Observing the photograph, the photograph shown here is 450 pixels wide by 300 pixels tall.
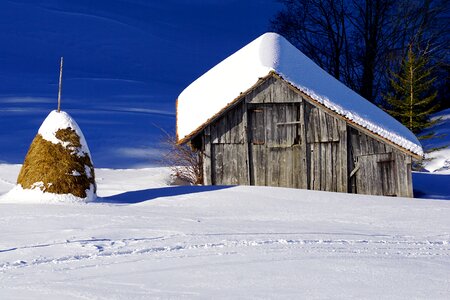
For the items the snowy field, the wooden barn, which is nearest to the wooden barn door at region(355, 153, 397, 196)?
the wooden barn

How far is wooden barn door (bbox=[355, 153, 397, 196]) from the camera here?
74.0 feet

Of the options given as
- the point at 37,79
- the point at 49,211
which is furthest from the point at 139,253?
the point at 37,79

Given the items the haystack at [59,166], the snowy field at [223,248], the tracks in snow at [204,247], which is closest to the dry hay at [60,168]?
the haystack at [59,166]

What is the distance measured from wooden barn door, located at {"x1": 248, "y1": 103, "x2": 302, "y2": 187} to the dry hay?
6597mm

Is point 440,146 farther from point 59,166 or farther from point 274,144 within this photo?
point 59,166

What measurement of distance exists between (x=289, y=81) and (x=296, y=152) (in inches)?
80.4

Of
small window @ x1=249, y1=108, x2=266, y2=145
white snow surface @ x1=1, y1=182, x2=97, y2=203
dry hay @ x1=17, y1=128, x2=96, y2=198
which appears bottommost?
white snow surface @ x1=1, y1=182, x2=97, y2=203

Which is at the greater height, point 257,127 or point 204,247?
point 257,127

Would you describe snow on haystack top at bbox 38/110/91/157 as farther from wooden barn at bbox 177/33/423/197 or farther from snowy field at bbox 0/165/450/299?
wooden barn at bbox 177/33/423/197

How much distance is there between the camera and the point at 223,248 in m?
12.0

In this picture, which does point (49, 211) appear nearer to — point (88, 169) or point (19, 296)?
point (88, 169)

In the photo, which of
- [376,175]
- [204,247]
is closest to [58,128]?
[204,247]

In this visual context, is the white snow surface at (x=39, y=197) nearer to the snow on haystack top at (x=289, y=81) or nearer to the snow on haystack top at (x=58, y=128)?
the snow on haystack top at (x=58, y=128)

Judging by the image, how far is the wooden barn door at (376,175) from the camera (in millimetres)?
22547
